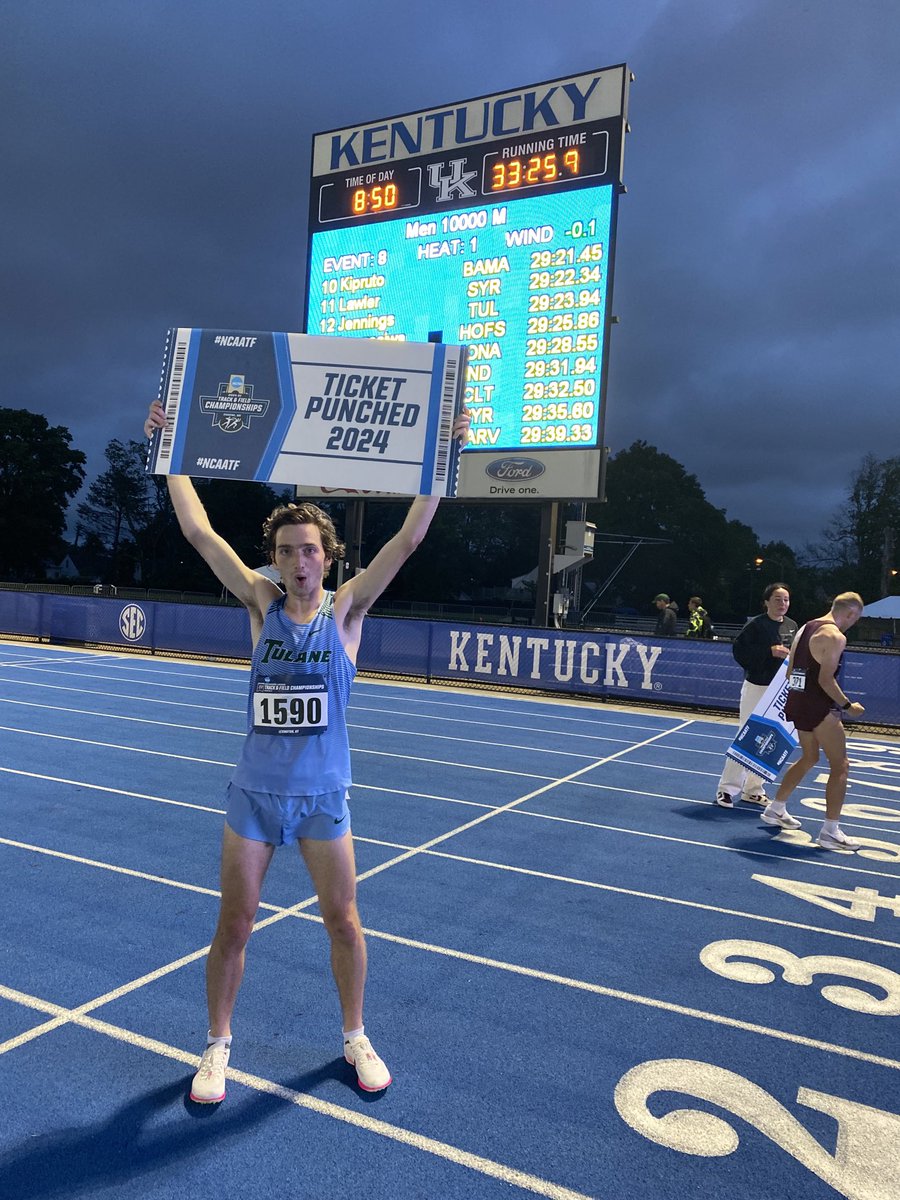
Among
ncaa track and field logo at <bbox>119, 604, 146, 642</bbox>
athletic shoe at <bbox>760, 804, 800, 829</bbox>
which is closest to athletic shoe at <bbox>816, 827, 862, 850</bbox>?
athletic shoe at <bbox>760, 804, 800, 829</bbox>

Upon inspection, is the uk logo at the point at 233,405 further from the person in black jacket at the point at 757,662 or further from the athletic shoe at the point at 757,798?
the athletic shoe at the point at 757,798

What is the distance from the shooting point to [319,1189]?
2.67m

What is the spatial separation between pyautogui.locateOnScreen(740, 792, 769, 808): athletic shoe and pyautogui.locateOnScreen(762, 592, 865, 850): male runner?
1217 millimetres

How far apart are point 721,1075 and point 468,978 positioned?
1.30 metres

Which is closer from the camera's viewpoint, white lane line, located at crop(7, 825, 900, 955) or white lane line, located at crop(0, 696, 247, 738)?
white lane line, located at crop(7, 825, 900, 955)

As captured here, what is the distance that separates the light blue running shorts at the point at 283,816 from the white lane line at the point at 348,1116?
1029 millimetres

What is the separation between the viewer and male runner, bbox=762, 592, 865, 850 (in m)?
6.59

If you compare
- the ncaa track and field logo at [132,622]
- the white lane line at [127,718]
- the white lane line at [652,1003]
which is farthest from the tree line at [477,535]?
the white lane line at [652,1003]

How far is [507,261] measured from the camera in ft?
62.8

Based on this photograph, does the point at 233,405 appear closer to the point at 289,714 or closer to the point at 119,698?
the point at 289,714

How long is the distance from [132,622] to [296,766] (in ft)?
67.0

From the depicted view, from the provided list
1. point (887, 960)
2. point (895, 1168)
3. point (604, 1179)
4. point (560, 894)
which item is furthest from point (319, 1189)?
point (887, 960)

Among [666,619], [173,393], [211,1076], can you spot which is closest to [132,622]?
[666,619]

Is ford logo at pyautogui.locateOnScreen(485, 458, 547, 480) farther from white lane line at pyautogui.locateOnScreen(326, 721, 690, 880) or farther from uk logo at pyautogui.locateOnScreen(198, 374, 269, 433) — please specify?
uk logo at pyautogui.locateOnScreen(198, 374, 269, 433)
